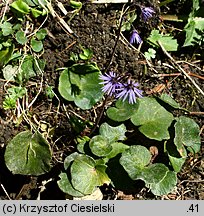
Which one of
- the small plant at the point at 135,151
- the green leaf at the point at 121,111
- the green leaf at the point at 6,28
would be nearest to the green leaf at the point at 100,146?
the small plant at the point at 135,151

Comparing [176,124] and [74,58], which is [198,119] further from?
[74,58]

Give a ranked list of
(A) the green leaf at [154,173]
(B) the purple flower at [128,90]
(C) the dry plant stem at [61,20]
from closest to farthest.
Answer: (B) the purple flower at [128,90], (A) the green leaf at [154,173], (C) the dry plant stem at [61,20]

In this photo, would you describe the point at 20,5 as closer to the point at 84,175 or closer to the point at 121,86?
the point at 121,86

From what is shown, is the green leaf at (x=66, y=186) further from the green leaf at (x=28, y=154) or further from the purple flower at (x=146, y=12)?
the purple flower at (x=146, y=12)

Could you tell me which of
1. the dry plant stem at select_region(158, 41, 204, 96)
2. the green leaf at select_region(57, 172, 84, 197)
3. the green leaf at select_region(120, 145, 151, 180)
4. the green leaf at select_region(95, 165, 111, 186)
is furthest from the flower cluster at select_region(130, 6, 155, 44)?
the green leaf at select_region(57, 172, 84, 197)

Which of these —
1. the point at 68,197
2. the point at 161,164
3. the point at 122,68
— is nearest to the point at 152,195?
the point at 161,164

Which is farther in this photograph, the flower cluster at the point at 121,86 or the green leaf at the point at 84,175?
the green leaf at the point at 84,175

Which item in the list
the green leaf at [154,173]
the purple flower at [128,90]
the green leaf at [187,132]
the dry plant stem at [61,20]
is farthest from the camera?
the dry plant stem at [61,20]
